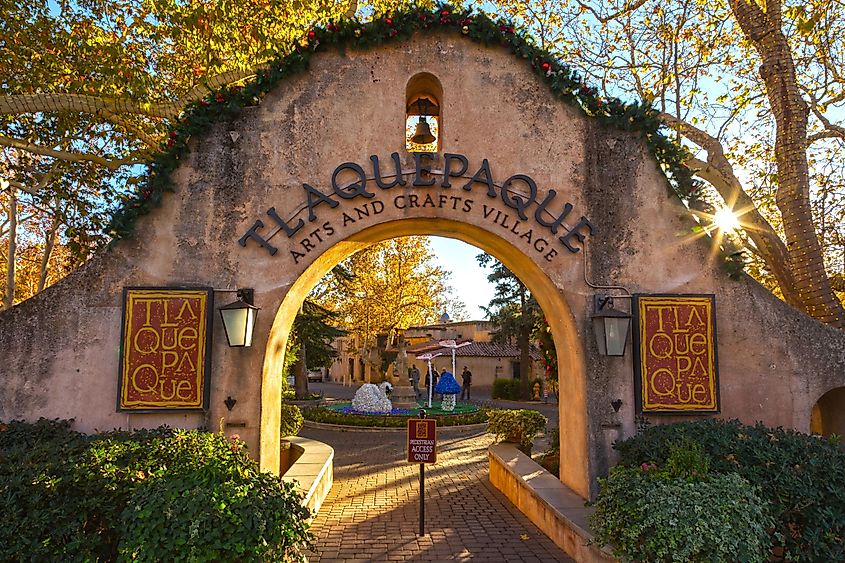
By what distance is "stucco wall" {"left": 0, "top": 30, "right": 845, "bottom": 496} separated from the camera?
6.46m

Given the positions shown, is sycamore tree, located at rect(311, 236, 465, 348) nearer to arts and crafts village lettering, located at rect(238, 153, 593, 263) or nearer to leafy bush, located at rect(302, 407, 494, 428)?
Result: leafy bush, located at rect(302, 407, 494, 428)

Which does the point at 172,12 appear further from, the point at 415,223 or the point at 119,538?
the point at 119,538

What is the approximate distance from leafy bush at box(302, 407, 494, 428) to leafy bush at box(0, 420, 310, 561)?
39.6 ft

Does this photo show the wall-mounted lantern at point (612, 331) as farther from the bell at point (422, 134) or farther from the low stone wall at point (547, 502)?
the bell at point (422, 134)

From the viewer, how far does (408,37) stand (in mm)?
7121

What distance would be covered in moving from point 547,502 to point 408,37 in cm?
637

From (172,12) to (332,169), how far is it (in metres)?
3.65

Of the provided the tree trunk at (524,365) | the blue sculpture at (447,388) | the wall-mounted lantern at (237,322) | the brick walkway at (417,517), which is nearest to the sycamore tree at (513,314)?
the tree trunk at (524,365)

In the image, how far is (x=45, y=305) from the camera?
6.36 meters

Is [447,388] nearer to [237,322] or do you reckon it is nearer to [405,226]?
[405,226]

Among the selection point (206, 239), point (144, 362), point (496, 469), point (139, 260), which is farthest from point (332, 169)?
point (496, 469)

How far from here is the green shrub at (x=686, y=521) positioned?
14.9 ft

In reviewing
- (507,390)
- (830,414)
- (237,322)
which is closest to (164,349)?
(237,322)

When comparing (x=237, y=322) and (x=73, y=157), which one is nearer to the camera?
(x=237, y=322)
